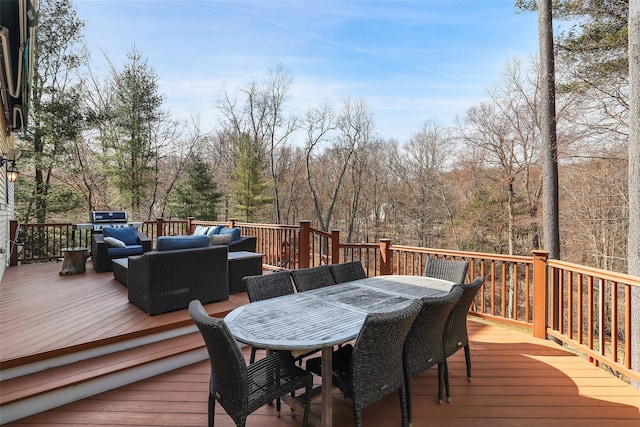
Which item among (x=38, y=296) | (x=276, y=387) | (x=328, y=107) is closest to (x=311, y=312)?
(x=276, y=387)

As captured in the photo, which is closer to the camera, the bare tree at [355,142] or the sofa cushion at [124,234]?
the sofa cushion at [124,234]

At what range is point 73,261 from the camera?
5824mm

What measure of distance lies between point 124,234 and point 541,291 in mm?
6957

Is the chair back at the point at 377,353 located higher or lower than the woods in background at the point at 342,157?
lower

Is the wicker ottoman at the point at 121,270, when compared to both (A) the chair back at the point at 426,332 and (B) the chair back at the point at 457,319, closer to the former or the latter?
(A) the chair back at the point at 426,332

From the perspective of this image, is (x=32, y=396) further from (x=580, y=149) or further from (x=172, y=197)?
(x=172, y=197)

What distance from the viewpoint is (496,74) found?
12.0m

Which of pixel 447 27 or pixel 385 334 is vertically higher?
pixel 447 27

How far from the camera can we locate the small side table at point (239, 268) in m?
4.69

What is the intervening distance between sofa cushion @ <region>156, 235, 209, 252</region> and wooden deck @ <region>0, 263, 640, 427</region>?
2.53 feet

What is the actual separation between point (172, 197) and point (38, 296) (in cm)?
1028

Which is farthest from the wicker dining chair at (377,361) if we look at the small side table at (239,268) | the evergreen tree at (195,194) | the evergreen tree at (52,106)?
the evergreen tree at (195,194)

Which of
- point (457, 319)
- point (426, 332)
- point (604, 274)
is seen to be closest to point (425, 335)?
point (426, 332)

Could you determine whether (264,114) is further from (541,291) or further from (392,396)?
(392,396)
